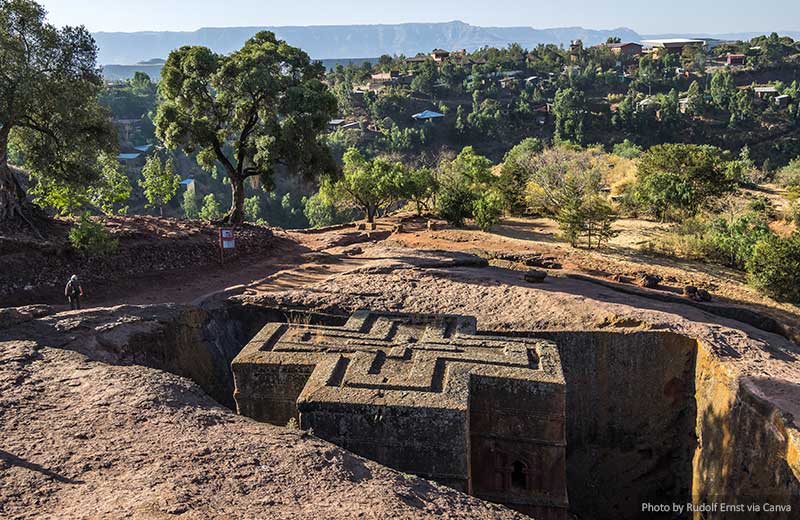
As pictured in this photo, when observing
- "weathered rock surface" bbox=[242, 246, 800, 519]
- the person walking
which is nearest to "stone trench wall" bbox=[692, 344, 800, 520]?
"weathered rock surface" bbox=[242, 246, 800, 519]

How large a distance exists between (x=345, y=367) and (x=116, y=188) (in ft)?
41.5

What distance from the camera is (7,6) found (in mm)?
13969

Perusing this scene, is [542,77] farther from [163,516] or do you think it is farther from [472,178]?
[163,516]

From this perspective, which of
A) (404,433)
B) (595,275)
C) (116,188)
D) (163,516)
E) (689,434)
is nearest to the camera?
(163,516)

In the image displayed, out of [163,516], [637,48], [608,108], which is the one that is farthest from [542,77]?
[163,516]

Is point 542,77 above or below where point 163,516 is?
above

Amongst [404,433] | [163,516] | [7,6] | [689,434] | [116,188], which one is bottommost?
[689,434]

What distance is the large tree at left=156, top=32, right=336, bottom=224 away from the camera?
59.2ft

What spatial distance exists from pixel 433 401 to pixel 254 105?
534 inches

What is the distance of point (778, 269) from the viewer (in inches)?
596

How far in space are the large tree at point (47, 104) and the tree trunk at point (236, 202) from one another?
441 centimetres

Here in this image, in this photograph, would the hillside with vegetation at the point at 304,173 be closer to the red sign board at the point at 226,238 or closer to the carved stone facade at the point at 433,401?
the red sign board at the point at 226,238

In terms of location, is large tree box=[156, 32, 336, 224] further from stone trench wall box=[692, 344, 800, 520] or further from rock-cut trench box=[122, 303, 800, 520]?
stone trench wall box=[692, 344, 800, 520]

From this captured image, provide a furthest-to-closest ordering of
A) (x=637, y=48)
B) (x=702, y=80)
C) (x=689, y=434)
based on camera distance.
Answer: (x=637, y=48) < (x=702, y=80) < (x=689, y=434)
